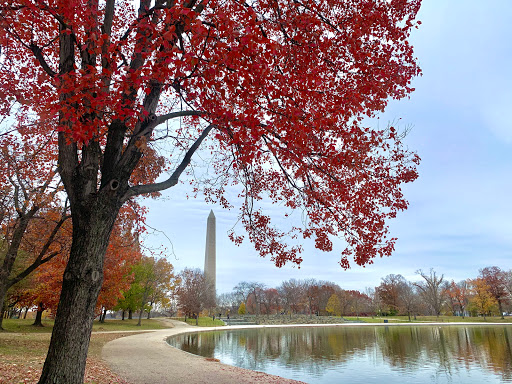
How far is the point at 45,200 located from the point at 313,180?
28.9ft

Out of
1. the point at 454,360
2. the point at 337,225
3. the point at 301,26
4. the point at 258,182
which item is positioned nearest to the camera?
the point at 301,26

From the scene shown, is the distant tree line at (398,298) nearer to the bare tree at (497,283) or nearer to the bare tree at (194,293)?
the bare tree at (497,283)

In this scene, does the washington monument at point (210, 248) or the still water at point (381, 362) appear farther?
the washington monument at point (210, 248)

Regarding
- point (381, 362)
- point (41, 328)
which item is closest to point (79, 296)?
point (381, 362)

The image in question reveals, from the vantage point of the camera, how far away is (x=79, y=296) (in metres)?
4.14

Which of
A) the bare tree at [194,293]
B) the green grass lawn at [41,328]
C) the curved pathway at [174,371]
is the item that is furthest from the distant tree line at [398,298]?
the curved pathway at [174,371]

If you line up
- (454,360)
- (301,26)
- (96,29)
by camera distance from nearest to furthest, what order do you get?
(96,29) → (301,26) → (454,360)

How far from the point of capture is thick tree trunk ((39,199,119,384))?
13.0ft

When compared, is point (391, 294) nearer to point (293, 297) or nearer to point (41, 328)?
point (293, 297)

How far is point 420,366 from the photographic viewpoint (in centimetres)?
1418

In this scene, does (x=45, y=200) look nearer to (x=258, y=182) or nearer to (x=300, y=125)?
(x=258, y=182)

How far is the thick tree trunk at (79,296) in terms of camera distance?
3.96 meters

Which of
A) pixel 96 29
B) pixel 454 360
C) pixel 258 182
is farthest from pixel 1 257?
pixel 454 360

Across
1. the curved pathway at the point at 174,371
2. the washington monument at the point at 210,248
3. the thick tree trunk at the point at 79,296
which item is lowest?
the curved pathway at the point at 174,371
